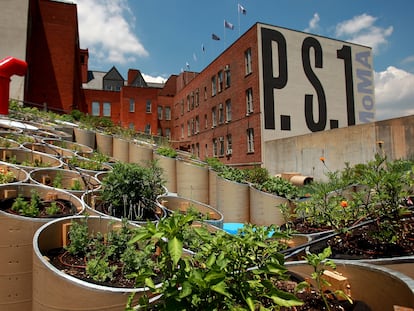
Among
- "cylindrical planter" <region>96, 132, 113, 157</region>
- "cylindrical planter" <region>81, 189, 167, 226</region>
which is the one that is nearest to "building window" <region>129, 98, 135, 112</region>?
"cylindrical planter" <region>96, 132, 113, 157</region>

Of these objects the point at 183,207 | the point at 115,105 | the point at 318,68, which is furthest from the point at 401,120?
the point at 115,105

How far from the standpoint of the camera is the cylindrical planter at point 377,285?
151 cm

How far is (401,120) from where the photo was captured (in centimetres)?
1012

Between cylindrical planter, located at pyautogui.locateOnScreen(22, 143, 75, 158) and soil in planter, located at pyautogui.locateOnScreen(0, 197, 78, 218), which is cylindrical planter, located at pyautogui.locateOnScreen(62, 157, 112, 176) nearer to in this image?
cylindrical planter, located at pyautogui.locateOnScreen(22, 143, 75, 158)

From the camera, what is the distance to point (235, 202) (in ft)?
25.2

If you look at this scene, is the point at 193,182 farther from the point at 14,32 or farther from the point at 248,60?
the point at 14,32

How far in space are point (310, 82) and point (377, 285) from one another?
68.2 feet

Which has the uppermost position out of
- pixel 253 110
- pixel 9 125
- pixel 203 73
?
pixel 203 73

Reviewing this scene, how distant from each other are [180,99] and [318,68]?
18054 mm

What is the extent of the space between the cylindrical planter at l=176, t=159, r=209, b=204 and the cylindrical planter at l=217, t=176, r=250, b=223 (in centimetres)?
99

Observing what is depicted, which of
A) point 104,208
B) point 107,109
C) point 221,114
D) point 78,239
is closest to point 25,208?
point 78,239

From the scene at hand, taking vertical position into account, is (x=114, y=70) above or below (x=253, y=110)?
above

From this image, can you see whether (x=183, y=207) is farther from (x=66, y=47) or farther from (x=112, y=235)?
(x=66, y=47)

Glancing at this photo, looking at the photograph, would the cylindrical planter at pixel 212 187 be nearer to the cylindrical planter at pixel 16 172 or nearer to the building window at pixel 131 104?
the cylindrical planter at pixel 16 172
